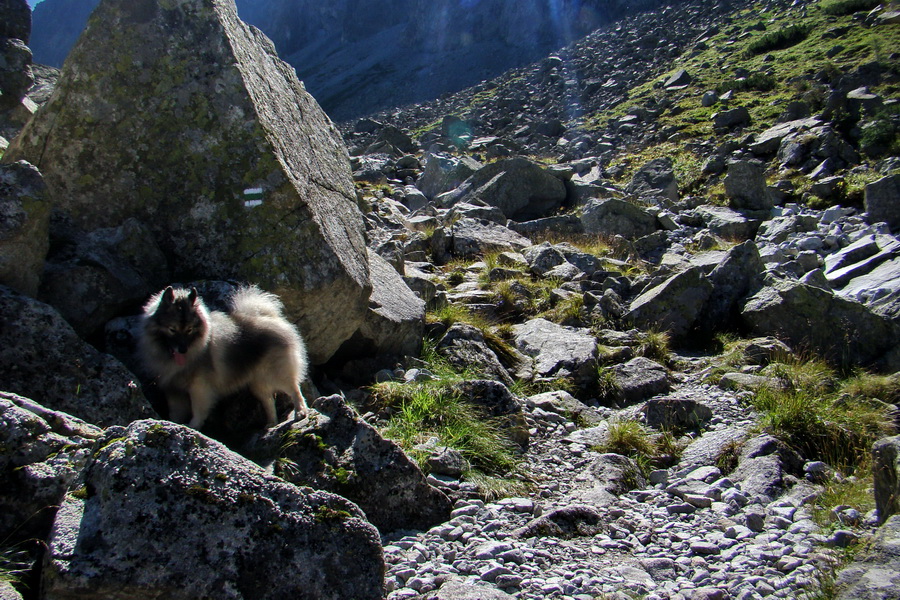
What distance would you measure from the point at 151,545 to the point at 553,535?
2647mm

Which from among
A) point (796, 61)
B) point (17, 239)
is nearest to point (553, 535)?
point (17, 239)

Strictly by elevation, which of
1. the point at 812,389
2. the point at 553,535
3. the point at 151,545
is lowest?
the point at 812,389

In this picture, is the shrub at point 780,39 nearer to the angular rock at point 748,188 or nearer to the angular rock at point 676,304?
the angular rock at point 748,188

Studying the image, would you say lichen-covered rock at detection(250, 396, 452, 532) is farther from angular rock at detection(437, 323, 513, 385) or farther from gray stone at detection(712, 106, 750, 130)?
gray stone at detection(712, 106, 750, 130)

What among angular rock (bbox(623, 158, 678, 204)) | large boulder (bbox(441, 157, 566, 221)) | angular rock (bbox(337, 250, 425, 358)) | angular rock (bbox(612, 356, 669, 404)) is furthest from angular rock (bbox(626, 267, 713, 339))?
angular rock (bbox(623, 158, 678, 204))

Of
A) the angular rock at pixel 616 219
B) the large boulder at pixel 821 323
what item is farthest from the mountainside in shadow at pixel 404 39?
the large boulder at pixel 821 323

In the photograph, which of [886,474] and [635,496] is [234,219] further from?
[886,474]

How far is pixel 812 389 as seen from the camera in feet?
24.0

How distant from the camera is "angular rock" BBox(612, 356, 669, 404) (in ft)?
25.4

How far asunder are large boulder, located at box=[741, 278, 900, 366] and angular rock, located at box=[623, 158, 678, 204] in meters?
10.7

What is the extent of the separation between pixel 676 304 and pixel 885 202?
26.3 feet

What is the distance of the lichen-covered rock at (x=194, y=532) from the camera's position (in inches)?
108

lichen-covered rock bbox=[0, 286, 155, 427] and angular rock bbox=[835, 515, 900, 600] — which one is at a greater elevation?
lichen-covered rock bbox=[0, 286, 155, 427]

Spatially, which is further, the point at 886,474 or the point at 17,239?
the point at 17,239
